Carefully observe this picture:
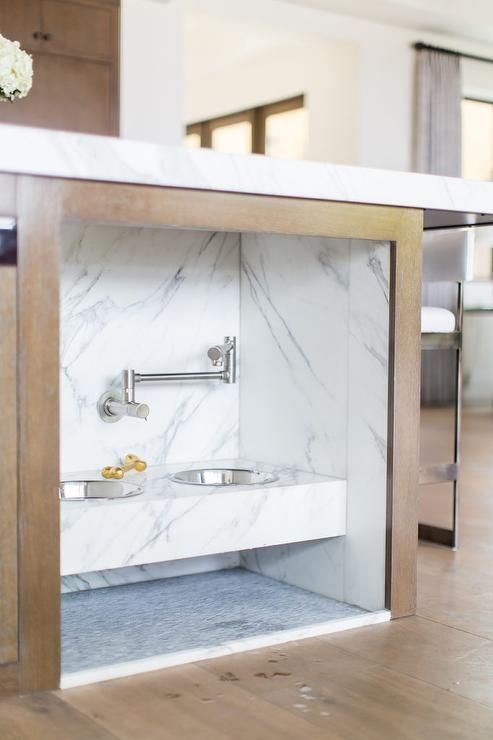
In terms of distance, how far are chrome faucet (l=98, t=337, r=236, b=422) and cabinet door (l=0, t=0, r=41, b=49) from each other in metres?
2.80

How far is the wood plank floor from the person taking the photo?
5.77 feet

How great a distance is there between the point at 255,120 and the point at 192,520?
6.50m

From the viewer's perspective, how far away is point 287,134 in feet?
26.1

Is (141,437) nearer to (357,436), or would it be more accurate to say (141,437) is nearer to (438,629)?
(357,436)

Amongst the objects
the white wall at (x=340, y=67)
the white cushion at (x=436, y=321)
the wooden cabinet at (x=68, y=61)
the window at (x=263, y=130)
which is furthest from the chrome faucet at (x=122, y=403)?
the window at (x=263, y=130)

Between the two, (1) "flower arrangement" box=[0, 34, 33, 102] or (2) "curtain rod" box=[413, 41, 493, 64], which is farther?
(2) "curtain rod" box=[413, 41, 493, 64]

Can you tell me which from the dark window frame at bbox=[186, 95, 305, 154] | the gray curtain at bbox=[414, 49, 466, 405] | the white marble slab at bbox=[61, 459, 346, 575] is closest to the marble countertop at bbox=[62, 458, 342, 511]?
the white marble slab at bbox=[61, 459, 346, 575]

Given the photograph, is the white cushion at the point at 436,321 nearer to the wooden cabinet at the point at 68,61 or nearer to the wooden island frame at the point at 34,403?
the wooden island frame at the point at 34,403

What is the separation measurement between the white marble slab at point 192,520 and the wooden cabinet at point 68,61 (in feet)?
9.55

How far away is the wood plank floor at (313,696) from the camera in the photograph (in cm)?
176

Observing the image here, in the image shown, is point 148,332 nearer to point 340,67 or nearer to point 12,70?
point 12,70

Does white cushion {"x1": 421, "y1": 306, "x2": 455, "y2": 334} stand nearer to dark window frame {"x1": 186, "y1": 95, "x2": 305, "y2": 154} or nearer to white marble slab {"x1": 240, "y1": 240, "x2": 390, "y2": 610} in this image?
white marble slab {"x1": 240, "y1": 240, "x2": 390, "y2": 610}

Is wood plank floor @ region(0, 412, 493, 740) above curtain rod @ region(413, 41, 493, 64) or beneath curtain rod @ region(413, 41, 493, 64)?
beneath

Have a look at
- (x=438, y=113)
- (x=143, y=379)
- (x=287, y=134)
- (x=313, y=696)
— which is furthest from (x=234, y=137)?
(x=313, y=696)
